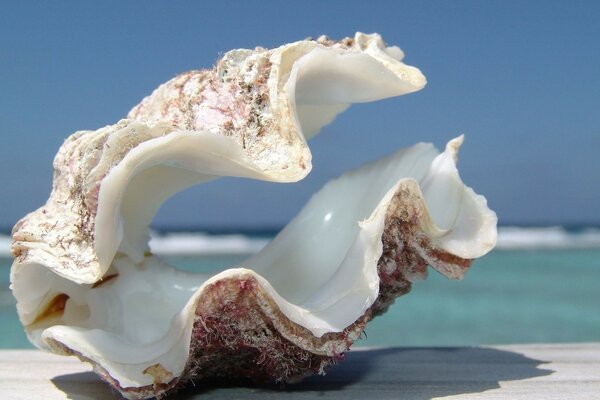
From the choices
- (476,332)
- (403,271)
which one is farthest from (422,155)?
(476,332)

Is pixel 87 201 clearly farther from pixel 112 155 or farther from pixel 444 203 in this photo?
pixel 444 203

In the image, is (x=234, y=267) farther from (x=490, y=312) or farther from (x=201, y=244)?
(x=201, y=244)

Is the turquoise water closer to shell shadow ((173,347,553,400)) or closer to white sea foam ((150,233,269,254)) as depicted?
shell shadow ((173,347,553,400))

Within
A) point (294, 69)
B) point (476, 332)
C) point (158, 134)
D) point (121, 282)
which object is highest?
point (294, 69)

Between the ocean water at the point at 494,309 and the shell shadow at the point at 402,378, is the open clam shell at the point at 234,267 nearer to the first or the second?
the shell shadow at the point at 402,378

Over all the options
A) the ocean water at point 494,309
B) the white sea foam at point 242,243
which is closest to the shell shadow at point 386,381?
the ocean water at point 494,309

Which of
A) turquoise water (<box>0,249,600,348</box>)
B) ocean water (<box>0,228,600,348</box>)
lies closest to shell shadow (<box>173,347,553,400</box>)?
ocean water (<box>0,228,600,348</box>)
